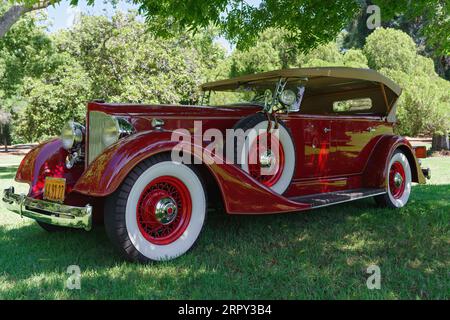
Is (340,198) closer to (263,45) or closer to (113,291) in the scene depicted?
(113,291)

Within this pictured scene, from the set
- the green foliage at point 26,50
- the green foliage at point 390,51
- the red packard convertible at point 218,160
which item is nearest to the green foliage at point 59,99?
the green foliage at point 26,50

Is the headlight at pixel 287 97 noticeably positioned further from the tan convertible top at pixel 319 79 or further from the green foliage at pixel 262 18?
the green foliage at pixel 262 18

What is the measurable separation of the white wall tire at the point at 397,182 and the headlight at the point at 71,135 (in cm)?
359

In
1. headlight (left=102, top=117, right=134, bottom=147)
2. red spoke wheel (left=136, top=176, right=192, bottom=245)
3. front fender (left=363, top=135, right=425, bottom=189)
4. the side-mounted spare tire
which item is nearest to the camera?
red spoke wheel (left=136, top=176, right=192, bottom=245)

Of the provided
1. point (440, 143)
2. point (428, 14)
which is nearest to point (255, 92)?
point (428, 14)

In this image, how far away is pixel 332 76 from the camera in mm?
4445

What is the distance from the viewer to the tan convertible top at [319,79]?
4270 millimetres

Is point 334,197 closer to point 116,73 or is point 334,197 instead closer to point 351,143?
point 351,143

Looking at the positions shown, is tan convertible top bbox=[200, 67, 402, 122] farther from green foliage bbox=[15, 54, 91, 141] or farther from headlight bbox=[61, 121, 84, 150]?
green foliage bbox=[15, 54, 91, 141]

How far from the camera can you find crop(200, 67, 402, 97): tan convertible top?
4.27 meters

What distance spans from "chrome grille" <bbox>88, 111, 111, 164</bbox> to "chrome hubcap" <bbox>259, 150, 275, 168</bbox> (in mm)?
1469

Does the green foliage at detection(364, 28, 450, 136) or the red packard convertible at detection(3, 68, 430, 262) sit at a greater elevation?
the green foliage at detection(364, 28, 450, 136)

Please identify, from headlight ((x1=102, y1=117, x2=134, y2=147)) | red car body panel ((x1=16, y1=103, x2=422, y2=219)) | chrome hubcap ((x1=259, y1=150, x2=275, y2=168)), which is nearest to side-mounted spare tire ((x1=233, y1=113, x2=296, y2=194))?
chrome hubcap ((x1=259, y1=150, x2=275, y2=168))

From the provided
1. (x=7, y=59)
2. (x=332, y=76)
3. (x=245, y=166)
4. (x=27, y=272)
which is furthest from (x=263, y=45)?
(x=27, y=272)
